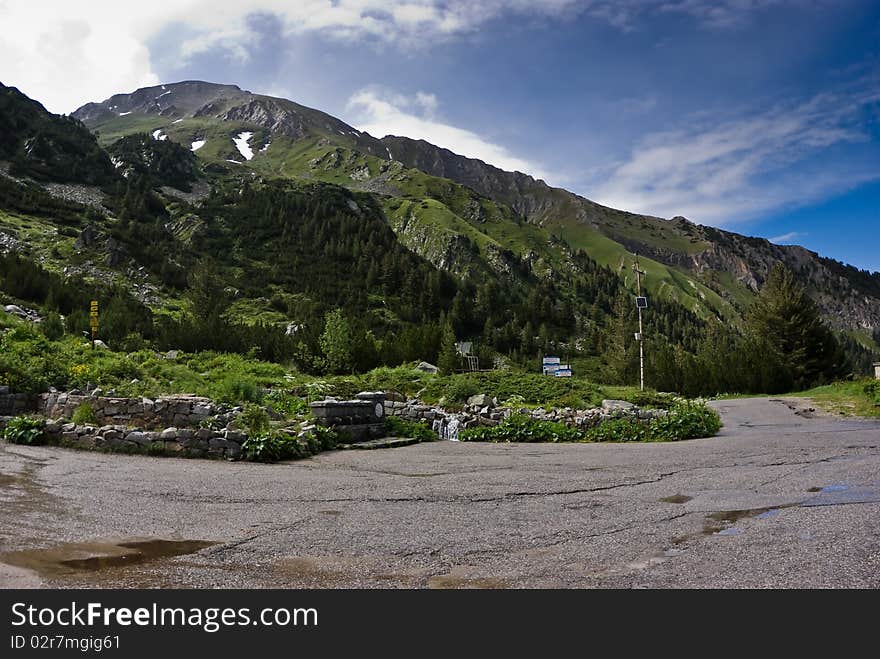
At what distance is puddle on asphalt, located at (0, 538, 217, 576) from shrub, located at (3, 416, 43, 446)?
882cm

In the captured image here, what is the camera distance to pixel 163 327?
46.3m

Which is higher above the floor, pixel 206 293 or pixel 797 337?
pixel 206 293

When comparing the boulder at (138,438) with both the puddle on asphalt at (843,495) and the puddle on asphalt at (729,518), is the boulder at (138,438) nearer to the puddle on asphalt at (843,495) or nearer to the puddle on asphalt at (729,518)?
the puddle on asphalt at (729,518)

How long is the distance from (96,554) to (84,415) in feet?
31.8

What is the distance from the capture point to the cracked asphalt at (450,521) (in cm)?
441

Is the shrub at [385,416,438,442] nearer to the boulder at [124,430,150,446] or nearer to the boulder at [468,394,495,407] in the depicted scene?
the boulder at [468,394,495,407]

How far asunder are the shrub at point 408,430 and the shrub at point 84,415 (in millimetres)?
6660

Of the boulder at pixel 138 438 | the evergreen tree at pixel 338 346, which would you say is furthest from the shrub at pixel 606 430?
the evergreen tree at pixel 338 346

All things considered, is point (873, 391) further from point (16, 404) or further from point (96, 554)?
point (16, 404)

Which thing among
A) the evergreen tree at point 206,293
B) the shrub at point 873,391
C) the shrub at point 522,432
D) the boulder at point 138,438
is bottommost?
the shrub at point 522,432

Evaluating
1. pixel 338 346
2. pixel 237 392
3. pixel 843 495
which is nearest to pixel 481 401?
pixel 237 392

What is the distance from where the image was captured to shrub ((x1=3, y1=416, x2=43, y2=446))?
12438 mm

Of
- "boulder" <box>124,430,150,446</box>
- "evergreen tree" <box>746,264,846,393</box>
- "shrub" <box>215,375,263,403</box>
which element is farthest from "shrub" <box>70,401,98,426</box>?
"evergreen tree" <box>746,264,846,393</box>

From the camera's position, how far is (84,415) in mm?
13328
